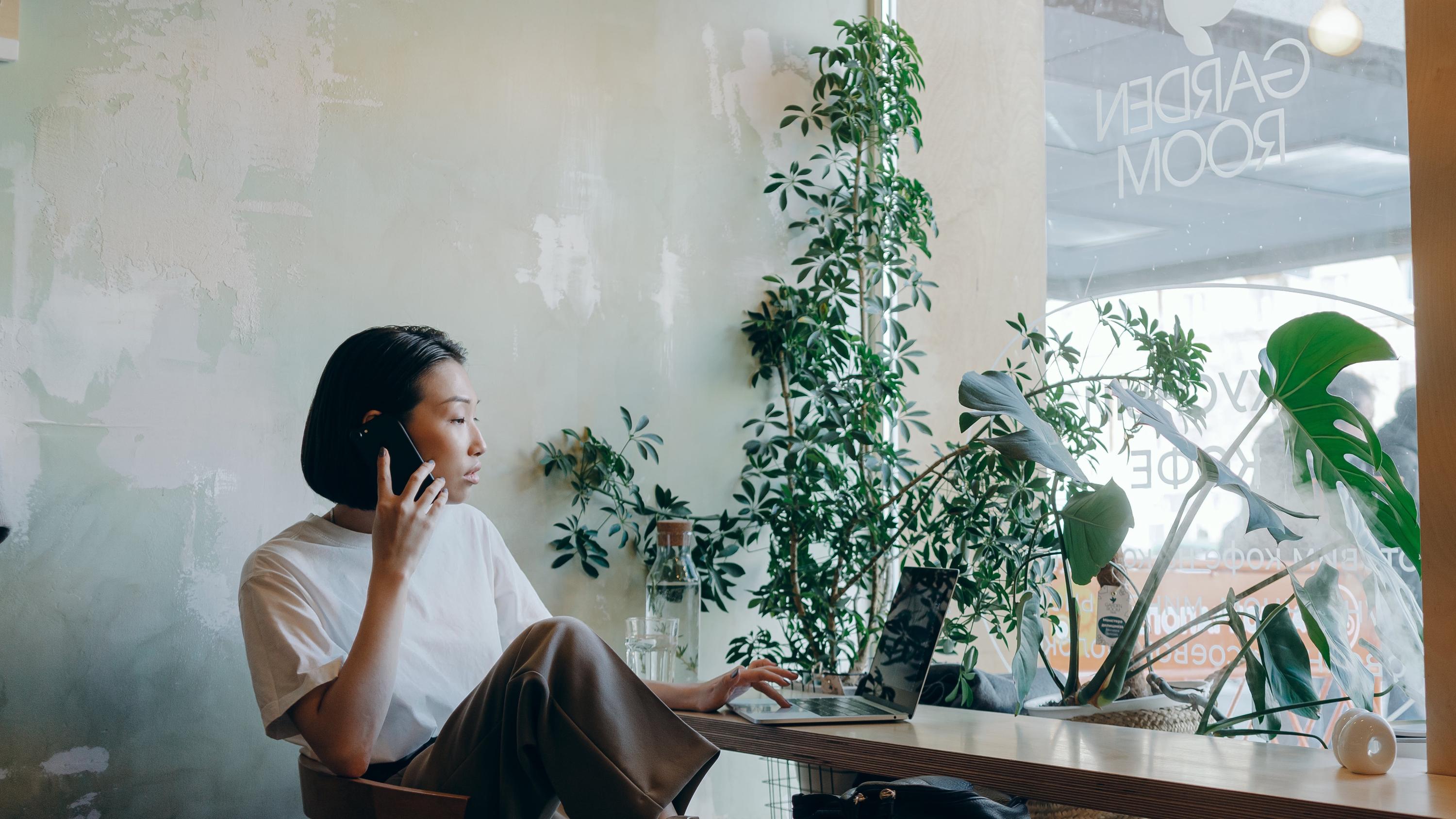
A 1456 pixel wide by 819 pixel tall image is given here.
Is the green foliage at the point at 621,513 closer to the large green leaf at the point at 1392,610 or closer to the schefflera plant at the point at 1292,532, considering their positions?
the schefflera plant at the point at 1292,532

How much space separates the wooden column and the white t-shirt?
147cm

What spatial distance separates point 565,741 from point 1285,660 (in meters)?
1.24

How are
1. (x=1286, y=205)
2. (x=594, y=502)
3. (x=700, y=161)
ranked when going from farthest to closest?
(x=700, y=161), (x=594, y=502), (x=1286, y=205)

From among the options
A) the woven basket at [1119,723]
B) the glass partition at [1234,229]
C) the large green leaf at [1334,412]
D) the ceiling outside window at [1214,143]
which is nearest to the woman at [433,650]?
the woven basket at [1119,723]

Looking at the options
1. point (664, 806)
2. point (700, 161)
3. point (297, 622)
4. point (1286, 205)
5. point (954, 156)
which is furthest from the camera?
point (954, 156)

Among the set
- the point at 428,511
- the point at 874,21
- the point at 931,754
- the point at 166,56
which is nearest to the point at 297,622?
the point at 428,511

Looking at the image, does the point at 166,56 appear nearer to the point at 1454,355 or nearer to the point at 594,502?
the point at 594,502

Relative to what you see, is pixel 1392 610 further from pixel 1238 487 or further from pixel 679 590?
pixel 679 590

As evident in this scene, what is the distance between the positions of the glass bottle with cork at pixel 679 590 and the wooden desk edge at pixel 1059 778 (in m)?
0.78

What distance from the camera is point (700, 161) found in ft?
10.1

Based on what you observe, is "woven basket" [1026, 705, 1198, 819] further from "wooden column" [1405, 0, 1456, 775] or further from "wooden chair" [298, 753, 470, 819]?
"wooden chair" [298, 753, 470, 819]

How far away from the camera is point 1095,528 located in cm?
193

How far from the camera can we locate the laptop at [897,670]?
1887 millimetres

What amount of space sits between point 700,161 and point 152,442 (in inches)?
62.2
